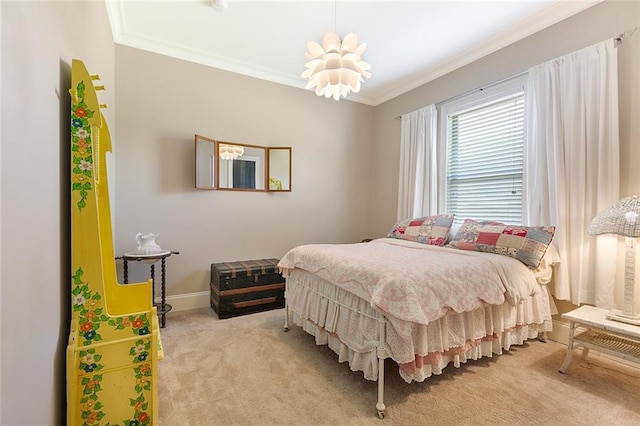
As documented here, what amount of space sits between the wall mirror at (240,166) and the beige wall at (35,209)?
1.88m

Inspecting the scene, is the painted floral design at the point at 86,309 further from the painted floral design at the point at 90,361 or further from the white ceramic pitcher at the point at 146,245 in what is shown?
the white ceramic pitcher at the point at 146,245

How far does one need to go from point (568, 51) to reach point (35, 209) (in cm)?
358

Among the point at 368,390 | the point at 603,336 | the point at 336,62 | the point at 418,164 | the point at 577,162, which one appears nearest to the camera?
the point at 368,390

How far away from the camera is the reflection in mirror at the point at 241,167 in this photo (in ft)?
11.1

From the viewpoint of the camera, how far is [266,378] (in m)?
1.92

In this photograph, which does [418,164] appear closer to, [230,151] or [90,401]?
[230,151]

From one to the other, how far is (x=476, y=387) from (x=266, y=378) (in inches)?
51.0

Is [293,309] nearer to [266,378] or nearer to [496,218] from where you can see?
[266,378]

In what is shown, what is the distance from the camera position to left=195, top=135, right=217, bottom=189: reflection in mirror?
3184 mm

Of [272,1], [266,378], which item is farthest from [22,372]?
Result: [272,1]

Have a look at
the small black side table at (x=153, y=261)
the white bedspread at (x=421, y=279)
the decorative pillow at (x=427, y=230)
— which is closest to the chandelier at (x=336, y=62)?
the white bedspread at (x=421, y=279)

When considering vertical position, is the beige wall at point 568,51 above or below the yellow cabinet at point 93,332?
above

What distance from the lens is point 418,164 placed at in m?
3.68

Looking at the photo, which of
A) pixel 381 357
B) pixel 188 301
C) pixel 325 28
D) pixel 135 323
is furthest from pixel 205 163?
pixel 381 357
